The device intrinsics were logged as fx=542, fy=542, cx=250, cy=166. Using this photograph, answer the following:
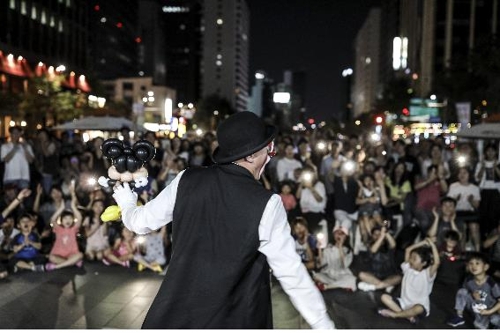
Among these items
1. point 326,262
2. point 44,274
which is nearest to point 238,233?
point 326,262

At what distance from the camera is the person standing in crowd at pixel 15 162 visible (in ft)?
35.0

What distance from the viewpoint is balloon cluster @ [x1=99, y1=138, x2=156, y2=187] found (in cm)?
294

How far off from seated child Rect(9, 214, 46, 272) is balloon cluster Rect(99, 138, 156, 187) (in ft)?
19.1

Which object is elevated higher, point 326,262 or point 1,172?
point 1,172

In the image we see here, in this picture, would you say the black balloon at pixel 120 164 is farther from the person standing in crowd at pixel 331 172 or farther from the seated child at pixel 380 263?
the person standing in crowd at pixel 331 172

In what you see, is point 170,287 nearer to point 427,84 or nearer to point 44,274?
point 44,274

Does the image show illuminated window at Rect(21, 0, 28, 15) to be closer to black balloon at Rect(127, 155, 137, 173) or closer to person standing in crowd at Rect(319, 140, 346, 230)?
person standing in crowd at Rect(319, 140, 346, 230)

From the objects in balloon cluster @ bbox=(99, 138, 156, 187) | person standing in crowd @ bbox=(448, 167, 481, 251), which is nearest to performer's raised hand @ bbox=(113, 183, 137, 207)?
balloon cluster @ bbox=(99, 138, 156, 187)

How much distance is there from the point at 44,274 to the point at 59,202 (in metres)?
1.86

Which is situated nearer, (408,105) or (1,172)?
(1,172)

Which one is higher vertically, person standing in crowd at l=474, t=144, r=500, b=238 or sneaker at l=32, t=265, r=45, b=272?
person standing in crowd at l=474, t=144, r=500, b=238

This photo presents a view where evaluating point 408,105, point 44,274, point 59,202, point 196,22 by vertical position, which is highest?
point 196,22

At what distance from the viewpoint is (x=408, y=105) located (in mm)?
57969

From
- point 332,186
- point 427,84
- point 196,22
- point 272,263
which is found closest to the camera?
point 272,263
